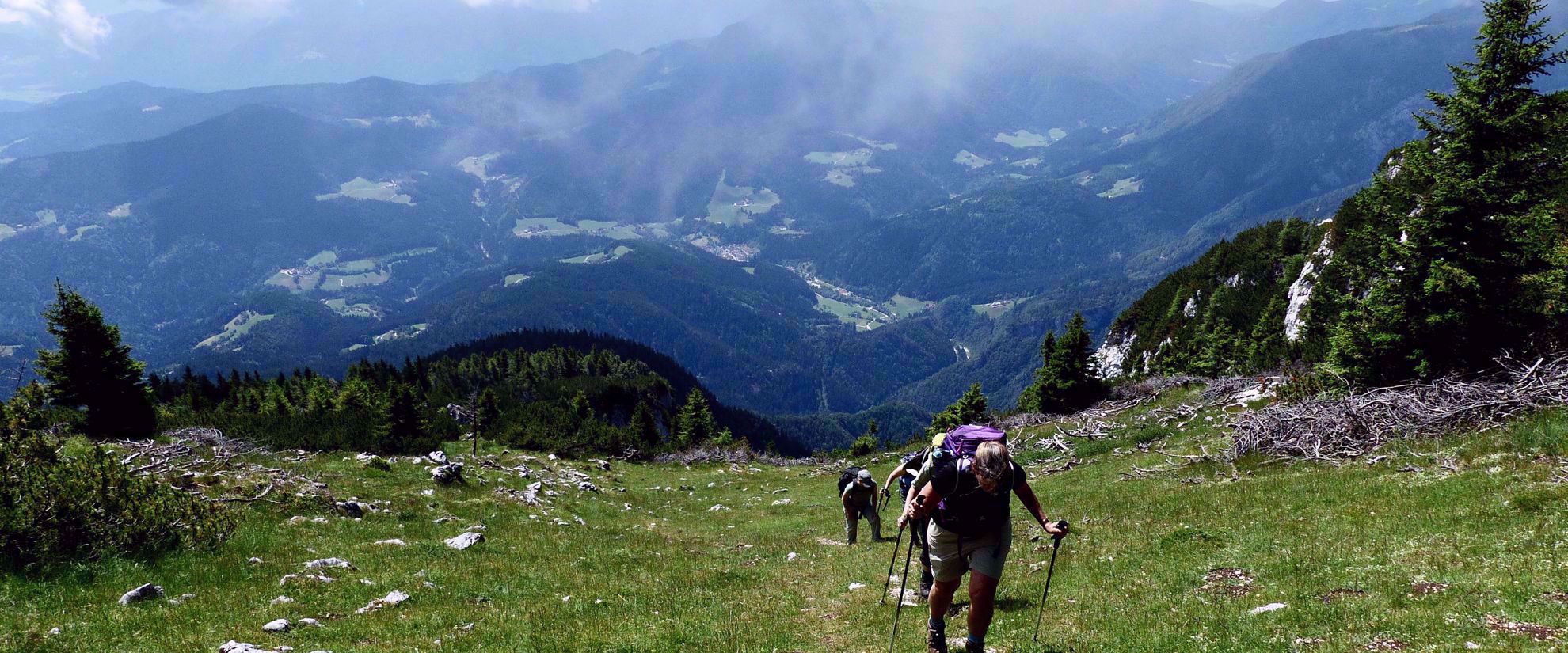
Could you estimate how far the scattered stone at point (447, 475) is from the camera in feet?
85.6

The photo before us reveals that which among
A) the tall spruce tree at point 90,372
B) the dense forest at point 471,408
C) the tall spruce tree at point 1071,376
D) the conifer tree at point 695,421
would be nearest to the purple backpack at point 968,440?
the tall spruce tree at point 1071,376

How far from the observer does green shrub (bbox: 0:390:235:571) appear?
12.5 m

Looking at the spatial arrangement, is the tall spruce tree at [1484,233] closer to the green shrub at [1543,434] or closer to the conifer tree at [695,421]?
the green shrub at [1543,434]

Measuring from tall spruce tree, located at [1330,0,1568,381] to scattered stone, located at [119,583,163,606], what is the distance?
30.4 meters

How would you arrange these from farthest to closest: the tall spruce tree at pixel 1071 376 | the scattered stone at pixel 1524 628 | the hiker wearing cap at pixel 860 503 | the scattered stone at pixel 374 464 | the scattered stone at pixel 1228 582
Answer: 1. the tall spruce tree at pixel 1071 376
2. the scattered stone at pixel 374 464
3. the hiker wearing cap at pixel 860 503
4. the scattered stone at pixel 1228 582
5. the scattered stone at pixel 1524 628

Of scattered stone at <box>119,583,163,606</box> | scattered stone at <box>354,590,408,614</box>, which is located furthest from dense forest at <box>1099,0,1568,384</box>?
scattered stone at <box>119,583,163,606</box>

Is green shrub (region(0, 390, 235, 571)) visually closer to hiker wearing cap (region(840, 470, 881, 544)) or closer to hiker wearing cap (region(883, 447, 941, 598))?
hiker wearing cap (region(840, 470, 881, 544))

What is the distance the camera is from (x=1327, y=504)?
12.9 meters

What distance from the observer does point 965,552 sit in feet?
26.8

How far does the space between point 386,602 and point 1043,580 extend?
39.9 feet

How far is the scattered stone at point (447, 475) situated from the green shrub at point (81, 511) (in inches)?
416

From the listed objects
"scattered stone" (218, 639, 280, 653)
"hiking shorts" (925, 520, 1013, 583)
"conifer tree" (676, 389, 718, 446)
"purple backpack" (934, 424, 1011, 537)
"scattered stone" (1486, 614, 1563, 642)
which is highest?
"purple backpack" (934, 424, 1011, 537)

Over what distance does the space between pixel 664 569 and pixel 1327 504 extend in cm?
1424

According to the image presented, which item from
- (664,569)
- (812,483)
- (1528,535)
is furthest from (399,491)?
(1528,535)
